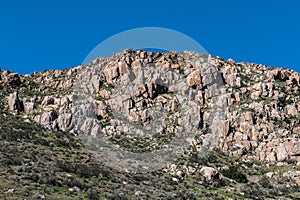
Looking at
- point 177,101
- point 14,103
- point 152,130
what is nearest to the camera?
point 152,130

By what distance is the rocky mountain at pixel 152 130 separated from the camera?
56094 millimetres

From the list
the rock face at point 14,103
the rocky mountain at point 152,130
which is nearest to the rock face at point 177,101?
the rock face at point 14,103

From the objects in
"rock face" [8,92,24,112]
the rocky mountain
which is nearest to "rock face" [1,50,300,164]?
"rock face" [8,92,24,112]

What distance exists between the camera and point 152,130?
8388 cm

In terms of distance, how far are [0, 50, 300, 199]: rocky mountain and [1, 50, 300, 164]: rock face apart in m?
0.24

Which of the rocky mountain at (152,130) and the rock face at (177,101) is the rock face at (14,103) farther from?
the rocky mountain at (152,130)

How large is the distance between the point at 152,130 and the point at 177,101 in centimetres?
1124

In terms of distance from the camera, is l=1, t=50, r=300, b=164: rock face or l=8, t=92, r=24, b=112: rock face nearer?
l=1, t=50, r=300, b=164: rock face

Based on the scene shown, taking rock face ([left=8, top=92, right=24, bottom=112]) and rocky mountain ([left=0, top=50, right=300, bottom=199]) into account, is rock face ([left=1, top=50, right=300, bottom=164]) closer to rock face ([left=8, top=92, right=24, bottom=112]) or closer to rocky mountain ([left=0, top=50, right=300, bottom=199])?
rock face ([left=8, top=92, right=24, bottom=112])

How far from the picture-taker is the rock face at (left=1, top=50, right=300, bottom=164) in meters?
81.6

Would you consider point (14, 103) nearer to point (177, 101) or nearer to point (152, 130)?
point (152, 130)

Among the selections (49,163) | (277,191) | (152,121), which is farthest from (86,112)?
(277,191)

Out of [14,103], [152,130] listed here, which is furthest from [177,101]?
[14,103]

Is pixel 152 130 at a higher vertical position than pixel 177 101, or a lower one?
lower
